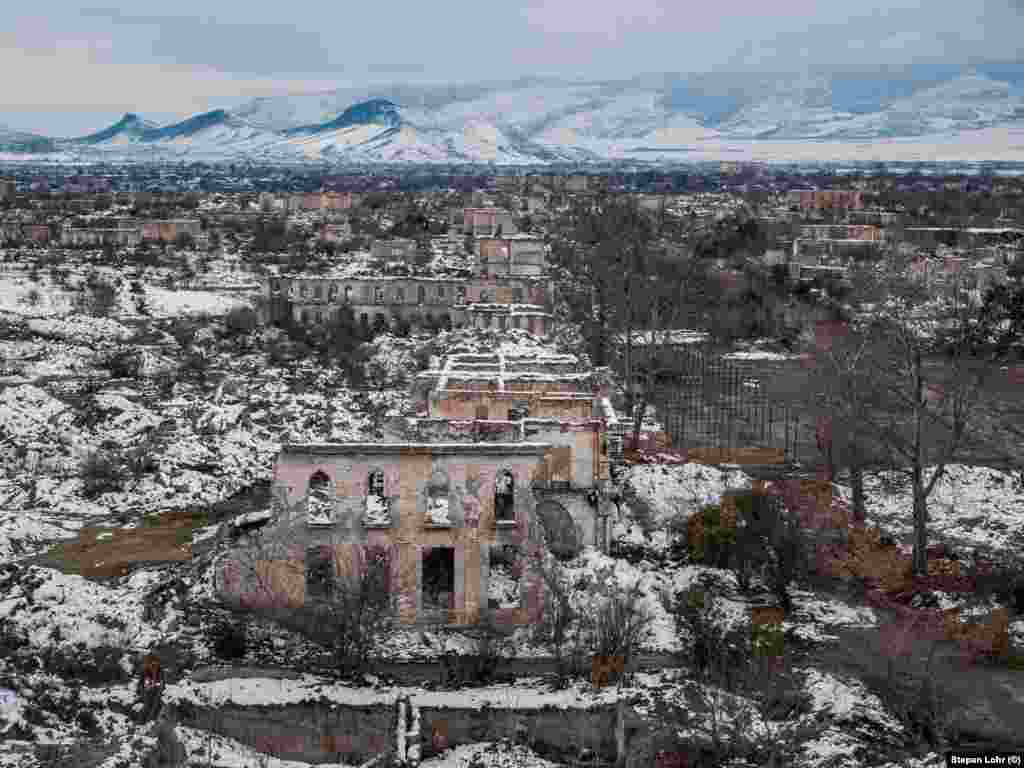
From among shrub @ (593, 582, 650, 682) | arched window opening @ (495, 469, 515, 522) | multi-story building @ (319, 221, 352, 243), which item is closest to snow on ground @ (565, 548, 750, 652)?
shrub @ (593, 582, 650, 682)

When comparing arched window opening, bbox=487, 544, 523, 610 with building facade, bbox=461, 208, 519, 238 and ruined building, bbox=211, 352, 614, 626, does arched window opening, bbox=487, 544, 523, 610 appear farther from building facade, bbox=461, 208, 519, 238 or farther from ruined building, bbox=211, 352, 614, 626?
building facade, bbox=461, 208, 519, 238

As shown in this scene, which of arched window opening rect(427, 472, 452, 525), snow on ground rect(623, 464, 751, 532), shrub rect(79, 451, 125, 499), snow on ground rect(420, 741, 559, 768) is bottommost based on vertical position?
snow on ground rect(420, 741, 559, 768)

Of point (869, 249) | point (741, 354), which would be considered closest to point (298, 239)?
point (869, 249)

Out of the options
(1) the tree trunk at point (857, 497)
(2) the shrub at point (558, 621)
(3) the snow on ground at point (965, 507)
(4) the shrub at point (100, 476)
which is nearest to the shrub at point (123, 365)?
(4) the shrub at point (100, 476)

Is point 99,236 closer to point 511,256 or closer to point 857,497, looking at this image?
point 511,256

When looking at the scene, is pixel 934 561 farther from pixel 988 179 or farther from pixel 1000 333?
pixel 988 179

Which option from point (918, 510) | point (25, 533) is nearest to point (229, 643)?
point (25, 533)
